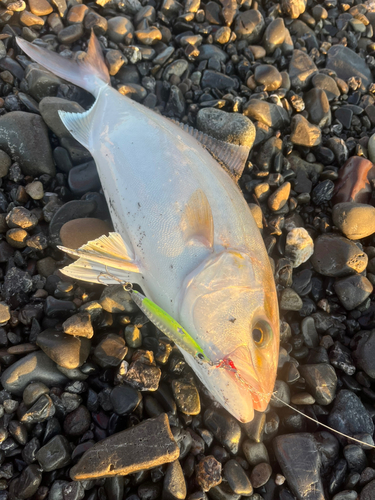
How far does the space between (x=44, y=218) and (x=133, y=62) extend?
7.65ft

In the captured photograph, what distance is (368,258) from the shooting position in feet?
10.8

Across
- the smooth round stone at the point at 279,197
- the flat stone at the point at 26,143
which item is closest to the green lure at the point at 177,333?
the smooth round stone at the point at 279,197

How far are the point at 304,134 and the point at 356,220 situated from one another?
1228 mm

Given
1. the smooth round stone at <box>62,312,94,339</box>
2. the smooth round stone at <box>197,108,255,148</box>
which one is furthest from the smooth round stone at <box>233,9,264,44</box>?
the smooth round stone at <box>62,312,94,339</box>

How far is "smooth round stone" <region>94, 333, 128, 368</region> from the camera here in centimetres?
249

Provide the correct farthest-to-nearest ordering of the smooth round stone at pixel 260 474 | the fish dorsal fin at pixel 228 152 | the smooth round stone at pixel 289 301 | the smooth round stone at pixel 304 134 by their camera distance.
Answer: the smooth round stone at pixel 304 134, the fish dorsal fin at pixel 228 152, the smooth round stone at pixel 289 301, the smooth round stone at pixel 260 474

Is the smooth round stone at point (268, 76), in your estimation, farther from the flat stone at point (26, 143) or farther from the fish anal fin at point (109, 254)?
the fish anal fin at point (109, 254)

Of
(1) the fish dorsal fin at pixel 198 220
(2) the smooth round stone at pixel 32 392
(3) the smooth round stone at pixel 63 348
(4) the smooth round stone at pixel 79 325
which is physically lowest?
(2) the smooth round stone at pixel 32 392

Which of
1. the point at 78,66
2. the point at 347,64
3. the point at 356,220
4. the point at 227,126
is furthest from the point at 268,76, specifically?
the point at 78,66

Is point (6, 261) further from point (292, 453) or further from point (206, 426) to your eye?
point (292, 453)

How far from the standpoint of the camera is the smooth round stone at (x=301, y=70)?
4.05 m

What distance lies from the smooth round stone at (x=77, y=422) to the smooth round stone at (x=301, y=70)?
175 inches

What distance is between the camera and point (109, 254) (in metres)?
2.42

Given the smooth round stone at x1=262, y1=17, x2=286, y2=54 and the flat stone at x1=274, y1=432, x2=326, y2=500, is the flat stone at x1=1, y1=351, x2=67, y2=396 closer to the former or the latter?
the flat stone at x1=274, y1=432, x2=326, y2=500
